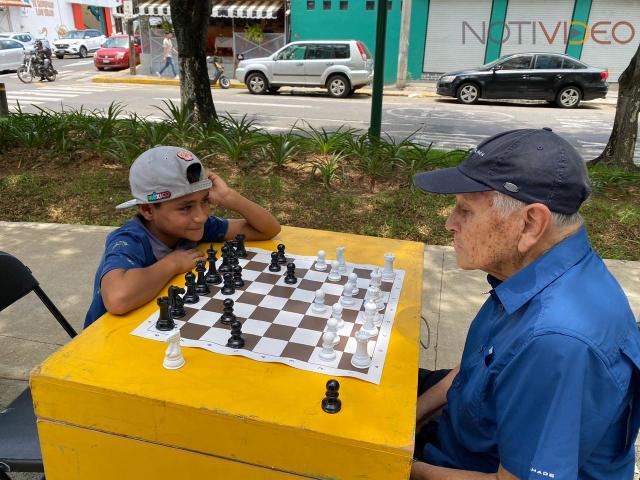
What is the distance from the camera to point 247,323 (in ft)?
5.90

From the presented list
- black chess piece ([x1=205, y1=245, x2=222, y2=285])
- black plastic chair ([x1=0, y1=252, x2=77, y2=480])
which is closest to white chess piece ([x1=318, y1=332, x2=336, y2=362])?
black chess piece ([x1=205, y1=245, x2=222, y2=285])

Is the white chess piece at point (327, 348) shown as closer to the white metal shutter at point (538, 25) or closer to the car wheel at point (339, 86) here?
the car wheel at point (339, 86)

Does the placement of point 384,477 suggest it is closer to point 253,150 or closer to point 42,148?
point 253,150

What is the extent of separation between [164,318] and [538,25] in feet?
70.5

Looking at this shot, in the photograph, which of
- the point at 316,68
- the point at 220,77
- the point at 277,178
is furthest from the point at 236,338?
the point at 220,77

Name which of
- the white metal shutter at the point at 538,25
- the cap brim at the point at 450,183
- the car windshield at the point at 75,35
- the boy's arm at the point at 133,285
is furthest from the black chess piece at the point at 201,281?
the car windshield at the point at 75,35

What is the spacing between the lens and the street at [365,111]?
11273 mm

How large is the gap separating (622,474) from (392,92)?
58.7 ft

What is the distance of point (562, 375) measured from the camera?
1.15 metres

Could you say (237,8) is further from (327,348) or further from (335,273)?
(327,348)

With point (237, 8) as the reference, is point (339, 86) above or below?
below

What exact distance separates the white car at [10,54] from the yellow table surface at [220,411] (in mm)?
24535

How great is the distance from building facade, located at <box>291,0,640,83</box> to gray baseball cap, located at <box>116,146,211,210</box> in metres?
19.2

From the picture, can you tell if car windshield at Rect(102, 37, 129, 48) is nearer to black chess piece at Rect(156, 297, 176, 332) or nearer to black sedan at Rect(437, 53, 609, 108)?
black sedan at Rect(437, 53, 609, 108)
